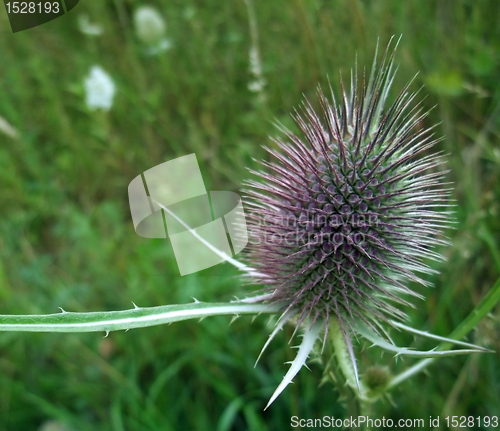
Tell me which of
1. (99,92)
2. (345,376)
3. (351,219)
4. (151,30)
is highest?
(151,30)

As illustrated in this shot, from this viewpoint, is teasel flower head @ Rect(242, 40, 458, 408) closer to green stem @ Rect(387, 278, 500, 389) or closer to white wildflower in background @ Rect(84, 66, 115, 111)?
green stem @ Rect(387, 278, 500, 389)

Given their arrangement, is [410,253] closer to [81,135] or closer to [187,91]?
[187,91]

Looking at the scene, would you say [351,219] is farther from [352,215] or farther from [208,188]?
[208,188]

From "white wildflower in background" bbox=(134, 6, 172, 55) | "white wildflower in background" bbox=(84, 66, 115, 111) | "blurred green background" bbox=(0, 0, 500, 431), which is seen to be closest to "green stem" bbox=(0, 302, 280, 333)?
"blurred green background" bbox=(0, 0, 500, 431)

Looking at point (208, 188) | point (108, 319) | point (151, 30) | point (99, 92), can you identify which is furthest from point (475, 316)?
point (151, 30)

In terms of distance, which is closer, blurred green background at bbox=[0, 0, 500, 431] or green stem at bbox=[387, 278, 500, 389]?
green stem at bbox=[387, 278, 500, 389]

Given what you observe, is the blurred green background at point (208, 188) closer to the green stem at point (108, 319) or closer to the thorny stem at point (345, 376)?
the thorny stem at point (345, 376)
